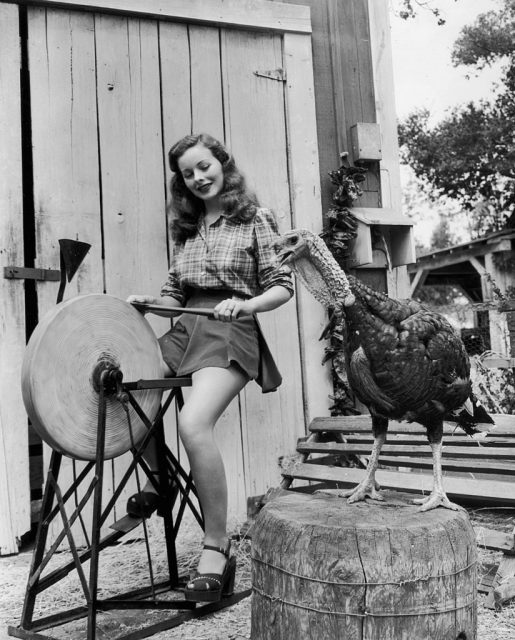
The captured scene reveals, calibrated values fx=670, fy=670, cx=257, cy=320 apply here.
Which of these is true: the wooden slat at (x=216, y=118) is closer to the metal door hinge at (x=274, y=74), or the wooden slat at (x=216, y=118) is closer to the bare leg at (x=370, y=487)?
the metal door hinge at (x=274, y=74)

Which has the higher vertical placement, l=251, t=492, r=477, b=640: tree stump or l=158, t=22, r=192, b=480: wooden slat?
l=158, t=22, r=192, b=480: wooden slat

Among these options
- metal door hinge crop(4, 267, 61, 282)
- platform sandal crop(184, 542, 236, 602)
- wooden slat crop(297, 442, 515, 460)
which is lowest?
platform sandal crop(184, 542, 236, 602)

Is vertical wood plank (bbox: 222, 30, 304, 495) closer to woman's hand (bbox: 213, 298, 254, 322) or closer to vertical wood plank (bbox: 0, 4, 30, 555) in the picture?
vertical wood plank (bbox: 0, 4, 30, 555)

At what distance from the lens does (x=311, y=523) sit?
1748 mm

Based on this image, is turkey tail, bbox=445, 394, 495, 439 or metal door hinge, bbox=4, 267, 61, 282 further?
metal door hinge, bbox=4, 267, 61, 282

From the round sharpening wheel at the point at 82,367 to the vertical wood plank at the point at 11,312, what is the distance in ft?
3.29

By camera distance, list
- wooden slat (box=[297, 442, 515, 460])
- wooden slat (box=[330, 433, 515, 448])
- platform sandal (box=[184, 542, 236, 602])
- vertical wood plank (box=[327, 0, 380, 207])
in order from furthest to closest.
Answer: vertical wood plank (box=[327, 0, 380, 207]), wooden slat (box=[330, 433, 515, 448]), wooden slat (box=[297, 442, 515, 460]), platform sandal (box=[184, 542, 236, 602])

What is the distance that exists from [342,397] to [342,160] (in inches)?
53.6

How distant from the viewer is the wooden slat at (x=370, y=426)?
3.00m

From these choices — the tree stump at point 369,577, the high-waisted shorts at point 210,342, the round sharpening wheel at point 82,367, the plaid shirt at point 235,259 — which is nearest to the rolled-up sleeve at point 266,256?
the plaid shirt at point 235,259

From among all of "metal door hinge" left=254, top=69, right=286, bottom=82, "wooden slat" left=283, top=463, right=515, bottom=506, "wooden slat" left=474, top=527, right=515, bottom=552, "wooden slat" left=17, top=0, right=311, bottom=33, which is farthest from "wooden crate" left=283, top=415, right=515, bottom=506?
"wooden slat" left=17, top=0, right=311, bottom=33

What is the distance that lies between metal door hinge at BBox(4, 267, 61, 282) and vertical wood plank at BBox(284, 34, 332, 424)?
129cm

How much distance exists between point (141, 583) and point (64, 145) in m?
2.09

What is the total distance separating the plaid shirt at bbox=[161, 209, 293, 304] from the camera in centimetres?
270
